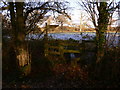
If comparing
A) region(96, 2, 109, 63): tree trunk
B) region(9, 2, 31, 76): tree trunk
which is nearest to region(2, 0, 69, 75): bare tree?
region(9, 2, 31, 76): tree trunk

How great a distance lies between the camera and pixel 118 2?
4211mm

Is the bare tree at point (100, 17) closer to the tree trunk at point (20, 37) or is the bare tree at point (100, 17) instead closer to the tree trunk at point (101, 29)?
the tree trunk at point (101, 29)

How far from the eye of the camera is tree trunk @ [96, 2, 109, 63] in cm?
420

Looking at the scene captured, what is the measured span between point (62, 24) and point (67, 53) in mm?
1476

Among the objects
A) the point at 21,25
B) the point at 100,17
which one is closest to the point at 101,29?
the point at 100,17

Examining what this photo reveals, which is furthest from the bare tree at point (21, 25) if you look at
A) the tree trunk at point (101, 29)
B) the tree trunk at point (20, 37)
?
the tree trunk at point (101, 29)

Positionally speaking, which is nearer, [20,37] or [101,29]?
[20,37]

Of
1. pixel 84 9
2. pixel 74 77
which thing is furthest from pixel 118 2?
pixel 74 77

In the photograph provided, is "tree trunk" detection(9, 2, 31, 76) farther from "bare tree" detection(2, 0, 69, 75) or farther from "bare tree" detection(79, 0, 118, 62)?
"bare tree" detection(79, 0, 118, 62)

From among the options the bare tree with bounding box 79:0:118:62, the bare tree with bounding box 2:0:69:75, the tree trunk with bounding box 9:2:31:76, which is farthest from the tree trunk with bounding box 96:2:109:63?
the tree trunk with bounding box 9:2:31:76

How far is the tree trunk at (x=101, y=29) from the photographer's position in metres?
4.20

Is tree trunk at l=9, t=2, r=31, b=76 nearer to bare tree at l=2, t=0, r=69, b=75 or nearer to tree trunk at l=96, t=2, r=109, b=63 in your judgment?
bare tree at l=2, t=0, r=69, b=75

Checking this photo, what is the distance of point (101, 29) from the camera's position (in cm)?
437

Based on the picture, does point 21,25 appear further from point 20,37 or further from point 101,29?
point 101,29
